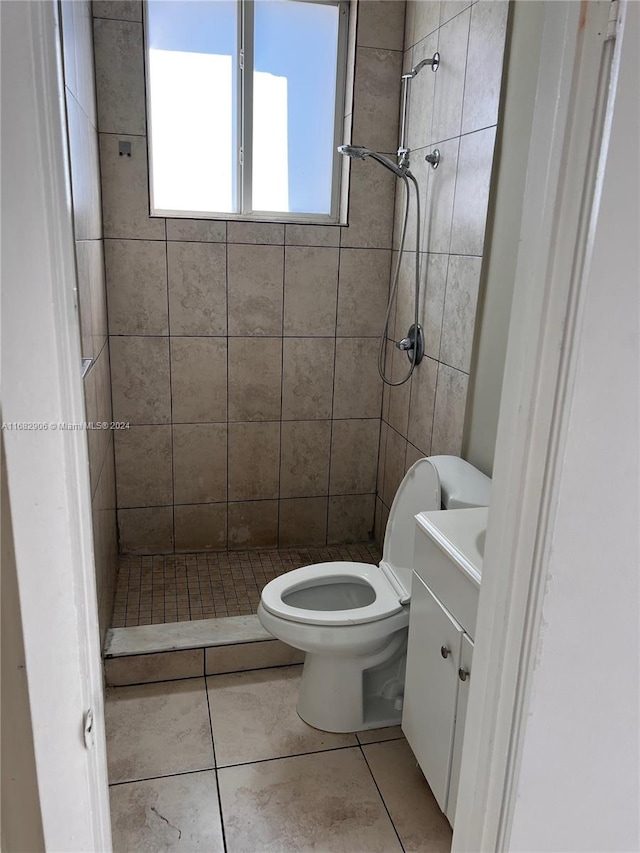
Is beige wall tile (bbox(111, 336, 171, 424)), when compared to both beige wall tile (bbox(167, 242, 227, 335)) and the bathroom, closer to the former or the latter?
the bathroom

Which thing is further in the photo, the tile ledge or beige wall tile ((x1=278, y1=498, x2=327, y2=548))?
beige wall tile ((x1=278, y1=498, x2=327, y2=548))

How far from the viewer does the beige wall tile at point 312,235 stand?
2.69 m

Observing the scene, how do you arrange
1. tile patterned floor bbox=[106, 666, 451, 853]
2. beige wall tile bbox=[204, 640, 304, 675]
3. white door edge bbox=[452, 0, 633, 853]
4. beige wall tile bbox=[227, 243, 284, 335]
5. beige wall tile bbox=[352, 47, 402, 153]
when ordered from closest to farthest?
white door edge bbox=[452, 0, 633, 853], tile patterned floor bbox=[106, 666, 451, 853], beige wall tile bbox=[204, 640, 304, 675], beige wall tile bbox=[352, 47, 402, 153], beige wall tile bbox=[227, 243, 284, 335]

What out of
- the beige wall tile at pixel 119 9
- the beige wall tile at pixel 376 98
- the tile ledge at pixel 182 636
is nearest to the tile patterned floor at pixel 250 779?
the tile ledge at pixel 182 636

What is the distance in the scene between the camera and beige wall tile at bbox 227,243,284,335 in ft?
8.79

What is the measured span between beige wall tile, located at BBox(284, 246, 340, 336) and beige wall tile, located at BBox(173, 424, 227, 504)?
57cm

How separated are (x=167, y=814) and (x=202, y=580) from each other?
1.10 metres

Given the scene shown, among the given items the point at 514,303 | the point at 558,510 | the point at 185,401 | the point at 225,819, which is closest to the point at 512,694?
the point at 558,510

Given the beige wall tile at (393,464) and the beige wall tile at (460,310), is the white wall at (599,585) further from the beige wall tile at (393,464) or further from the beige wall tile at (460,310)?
the beige wall tile at (393,464)

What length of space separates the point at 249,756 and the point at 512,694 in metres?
1.25

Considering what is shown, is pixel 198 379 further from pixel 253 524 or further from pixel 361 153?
pixel 361 153

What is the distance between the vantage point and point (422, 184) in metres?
2.40

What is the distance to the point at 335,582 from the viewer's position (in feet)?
7.07

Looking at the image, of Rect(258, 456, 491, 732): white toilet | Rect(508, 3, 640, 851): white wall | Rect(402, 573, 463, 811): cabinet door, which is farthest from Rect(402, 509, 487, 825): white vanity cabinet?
Rect(508, 3, 640, 851): white wall
